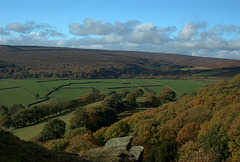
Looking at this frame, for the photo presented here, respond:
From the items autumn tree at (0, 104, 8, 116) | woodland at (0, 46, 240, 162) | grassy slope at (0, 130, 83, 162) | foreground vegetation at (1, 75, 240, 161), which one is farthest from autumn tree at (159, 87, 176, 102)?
grassy slope at (0, 130, 83, 162)

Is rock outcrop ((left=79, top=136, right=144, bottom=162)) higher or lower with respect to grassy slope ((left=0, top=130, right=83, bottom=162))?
lower

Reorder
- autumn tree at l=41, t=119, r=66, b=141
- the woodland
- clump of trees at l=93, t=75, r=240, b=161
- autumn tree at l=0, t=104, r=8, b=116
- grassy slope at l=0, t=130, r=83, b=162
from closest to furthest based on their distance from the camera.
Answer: grassy slope at l=0, t=130, r=83, b=162
the woodland
clump of trees at l=93, t=75, r=240, b=161
autumn tree at l=41, t=119, r=66, b=141
autumn tree at l=0, t=104, r=8, b=116

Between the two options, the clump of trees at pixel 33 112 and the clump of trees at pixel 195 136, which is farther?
the clump of trees at pixel 33 112

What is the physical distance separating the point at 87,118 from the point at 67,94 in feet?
185

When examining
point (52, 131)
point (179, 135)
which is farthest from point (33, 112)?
point (179, 135)

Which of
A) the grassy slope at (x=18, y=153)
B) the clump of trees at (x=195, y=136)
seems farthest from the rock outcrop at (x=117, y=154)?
the clump of trees at (x=195, y=136)

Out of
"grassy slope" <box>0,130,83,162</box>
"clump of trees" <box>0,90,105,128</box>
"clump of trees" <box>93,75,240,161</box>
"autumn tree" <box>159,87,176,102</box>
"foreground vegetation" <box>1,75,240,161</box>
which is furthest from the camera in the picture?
"autumn tree" <box>159,87,176,102</box>

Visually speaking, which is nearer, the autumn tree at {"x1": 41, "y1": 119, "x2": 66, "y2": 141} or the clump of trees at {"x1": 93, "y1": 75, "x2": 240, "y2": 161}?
the clump of trees at {"x1": 93, "y1": 75, "x2": 240, "y2": 161}

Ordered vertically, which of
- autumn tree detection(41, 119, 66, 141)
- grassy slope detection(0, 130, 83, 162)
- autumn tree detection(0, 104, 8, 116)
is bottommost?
autumn tree detection(0, 104, 8, 116)

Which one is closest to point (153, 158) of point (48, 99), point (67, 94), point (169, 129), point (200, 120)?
point (169, 129)

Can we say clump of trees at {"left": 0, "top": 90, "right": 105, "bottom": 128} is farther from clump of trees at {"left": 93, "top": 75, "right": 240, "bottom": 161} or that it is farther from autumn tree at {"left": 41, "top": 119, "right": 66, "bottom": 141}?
clump of trees at {"left": 93, "top": 75, "right": 240, "bottom": 161}

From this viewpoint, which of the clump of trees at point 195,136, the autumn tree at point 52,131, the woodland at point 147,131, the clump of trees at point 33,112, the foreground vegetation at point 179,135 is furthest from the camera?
the clump of trees at point 33,112

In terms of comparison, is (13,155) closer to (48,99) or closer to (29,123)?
(29,123)

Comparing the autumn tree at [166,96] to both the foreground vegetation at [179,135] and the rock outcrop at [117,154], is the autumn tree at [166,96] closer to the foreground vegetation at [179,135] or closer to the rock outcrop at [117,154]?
the foreground vegetation at [179,135]
